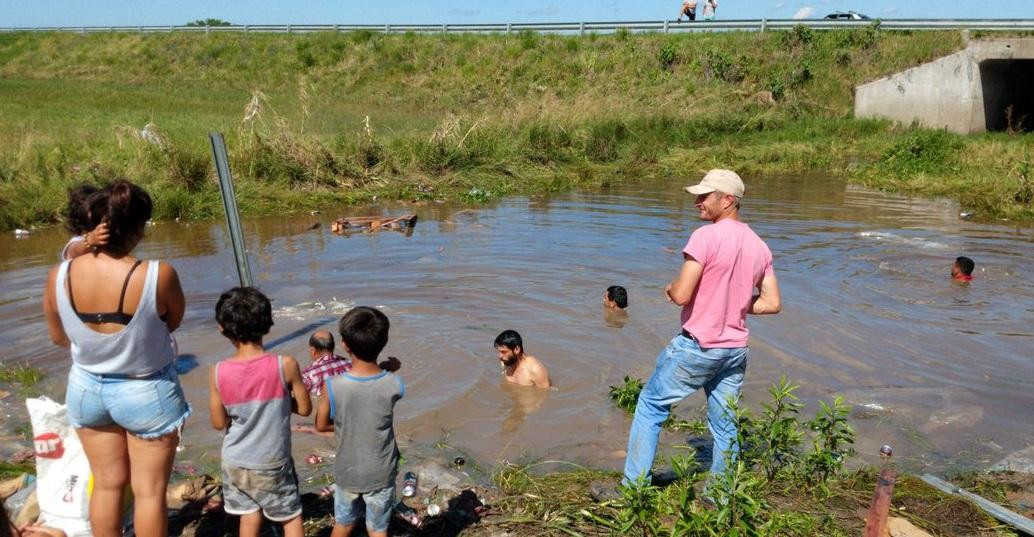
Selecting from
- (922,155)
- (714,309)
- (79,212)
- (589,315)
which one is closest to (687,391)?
(714,309)

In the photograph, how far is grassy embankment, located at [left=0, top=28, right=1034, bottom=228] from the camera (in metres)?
15.6

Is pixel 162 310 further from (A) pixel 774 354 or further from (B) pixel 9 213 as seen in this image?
(B) pixel 9 213

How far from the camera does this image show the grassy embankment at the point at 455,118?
15.6 metres

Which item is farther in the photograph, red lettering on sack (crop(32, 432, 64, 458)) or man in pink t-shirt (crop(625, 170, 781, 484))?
man in pink t-shirt (crop(625, 170, 781, 484))

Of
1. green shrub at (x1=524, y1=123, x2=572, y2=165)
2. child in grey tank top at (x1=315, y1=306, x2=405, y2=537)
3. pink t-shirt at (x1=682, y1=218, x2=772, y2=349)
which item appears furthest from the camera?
green shrub at (x1=524, y1=123, x2=572, y2=165)

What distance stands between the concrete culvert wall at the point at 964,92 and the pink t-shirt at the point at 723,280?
2595cm

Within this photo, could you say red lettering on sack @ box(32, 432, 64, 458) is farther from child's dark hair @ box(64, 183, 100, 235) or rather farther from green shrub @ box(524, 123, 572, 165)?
green shrub @ box(524, 123, 572, 165)

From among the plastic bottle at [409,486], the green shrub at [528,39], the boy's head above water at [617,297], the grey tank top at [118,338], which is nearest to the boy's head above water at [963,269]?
the boy's head above water at [617,297]

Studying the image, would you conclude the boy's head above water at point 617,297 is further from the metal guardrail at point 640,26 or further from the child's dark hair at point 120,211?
the metal guardrail at point 640,26

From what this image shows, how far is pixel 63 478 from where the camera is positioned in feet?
12.6

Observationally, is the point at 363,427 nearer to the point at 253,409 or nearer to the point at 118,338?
the point at 253,409

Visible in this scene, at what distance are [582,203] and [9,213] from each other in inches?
374

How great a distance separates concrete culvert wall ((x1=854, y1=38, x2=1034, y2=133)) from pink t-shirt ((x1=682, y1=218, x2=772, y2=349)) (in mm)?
25952

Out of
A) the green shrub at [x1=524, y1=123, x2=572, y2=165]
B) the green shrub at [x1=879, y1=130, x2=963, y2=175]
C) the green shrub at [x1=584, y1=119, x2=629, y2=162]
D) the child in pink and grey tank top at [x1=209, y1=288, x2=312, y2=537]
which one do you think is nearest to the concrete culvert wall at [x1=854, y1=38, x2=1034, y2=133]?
the green shrub at [x1=879, y1=130, x2=963, y2=175]
